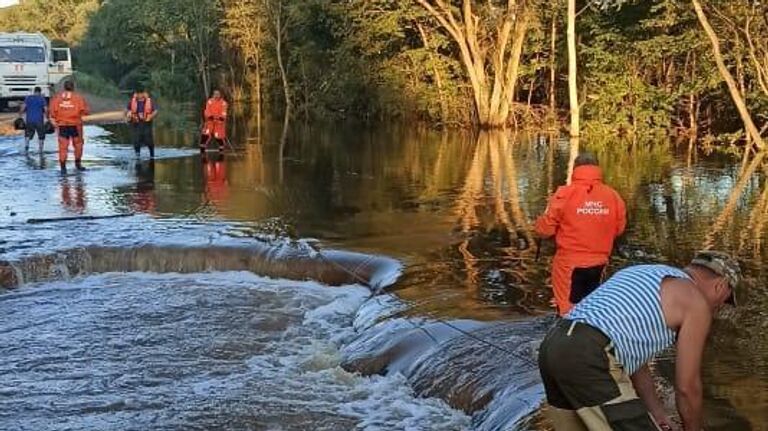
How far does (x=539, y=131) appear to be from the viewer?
36.6 metres

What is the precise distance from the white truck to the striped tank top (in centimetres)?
3953

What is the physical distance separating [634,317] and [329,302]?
7.68 meters

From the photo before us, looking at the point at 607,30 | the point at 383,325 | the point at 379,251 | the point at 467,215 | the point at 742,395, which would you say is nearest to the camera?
the point at 742,395

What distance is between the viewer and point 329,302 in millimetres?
11406

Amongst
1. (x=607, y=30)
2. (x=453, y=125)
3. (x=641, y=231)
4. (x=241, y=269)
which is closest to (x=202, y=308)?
(x=241, y=269)

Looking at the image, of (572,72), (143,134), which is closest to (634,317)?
(143,134)

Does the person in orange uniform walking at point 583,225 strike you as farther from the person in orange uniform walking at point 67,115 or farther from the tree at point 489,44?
the tree at point 489,44

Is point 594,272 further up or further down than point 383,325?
further up

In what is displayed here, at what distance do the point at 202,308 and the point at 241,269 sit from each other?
1.60 metres

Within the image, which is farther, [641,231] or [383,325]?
[641,231]

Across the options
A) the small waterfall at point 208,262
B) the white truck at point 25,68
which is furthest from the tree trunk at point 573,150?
the white truck at point 25,68

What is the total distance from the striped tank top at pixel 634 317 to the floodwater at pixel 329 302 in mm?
2503

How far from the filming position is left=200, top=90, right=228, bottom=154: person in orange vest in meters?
23.1

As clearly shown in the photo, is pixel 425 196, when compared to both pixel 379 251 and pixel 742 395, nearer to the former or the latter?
pixel 379 251
